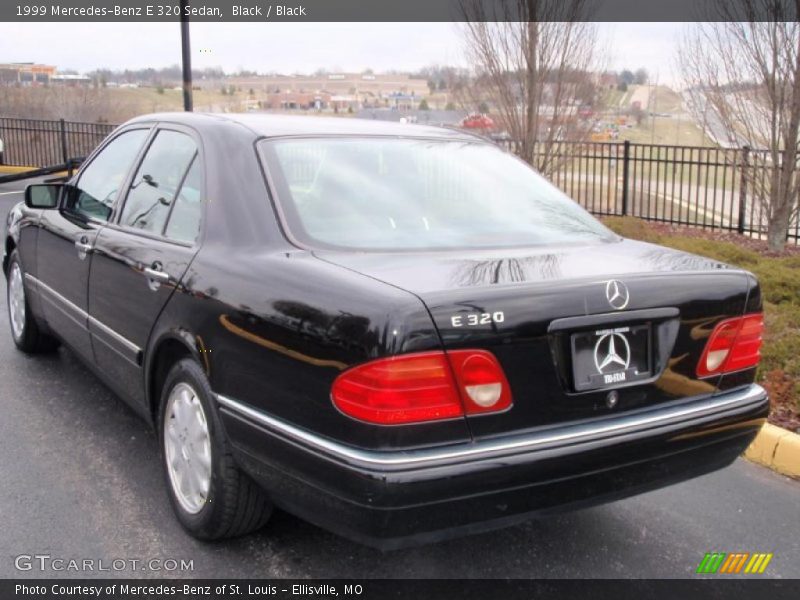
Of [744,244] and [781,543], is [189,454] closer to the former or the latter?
[781,543]

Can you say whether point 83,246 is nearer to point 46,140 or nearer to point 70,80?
point 46,140

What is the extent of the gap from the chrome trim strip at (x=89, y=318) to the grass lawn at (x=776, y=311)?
11.1 feet

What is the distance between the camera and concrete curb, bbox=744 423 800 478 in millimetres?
4109

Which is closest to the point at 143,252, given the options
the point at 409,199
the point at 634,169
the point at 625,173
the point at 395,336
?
the point at 409,199

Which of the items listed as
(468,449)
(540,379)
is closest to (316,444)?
(468,449)

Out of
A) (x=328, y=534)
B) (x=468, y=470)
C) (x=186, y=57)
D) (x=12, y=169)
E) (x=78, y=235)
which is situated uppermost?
(x=186, y=57)

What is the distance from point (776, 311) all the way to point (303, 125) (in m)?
4.07

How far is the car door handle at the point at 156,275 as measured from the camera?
3316 mm

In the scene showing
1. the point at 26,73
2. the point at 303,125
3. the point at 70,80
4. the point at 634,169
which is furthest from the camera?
the point at 70,80

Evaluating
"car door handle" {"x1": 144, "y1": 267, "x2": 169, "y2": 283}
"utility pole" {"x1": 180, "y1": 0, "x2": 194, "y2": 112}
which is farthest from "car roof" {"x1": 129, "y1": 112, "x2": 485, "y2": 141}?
"utility pole" {"x1": 180, "y1": 0, "x2": 194, "y2": 112}

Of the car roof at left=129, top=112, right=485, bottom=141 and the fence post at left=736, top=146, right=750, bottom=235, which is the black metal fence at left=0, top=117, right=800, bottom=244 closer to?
the fence post at left=736, top=146, right=750, bottom=235

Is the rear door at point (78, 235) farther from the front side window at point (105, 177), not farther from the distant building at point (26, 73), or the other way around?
the distant building at point (26, 73)

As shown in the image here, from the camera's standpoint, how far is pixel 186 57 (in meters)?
14.2

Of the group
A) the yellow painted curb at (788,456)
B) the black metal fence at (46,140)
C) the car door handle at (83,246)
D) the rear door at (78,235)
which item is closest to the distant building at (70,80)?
the black metal fence at (46,140)
